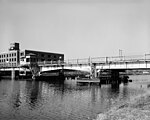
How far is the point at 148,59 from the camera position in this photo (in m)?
61.1

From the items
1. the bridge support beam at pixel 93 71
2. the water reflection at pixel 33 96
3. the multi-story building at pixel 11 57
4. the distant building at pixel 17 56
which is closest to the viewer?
the water reflection at pixel 33 96

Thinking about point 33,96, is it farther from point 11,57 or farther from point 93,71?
point 11,57

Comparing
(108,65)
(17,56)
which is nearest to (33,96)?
(108,65)

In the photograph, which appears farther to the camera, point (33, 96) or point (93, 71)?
point (93, 71)

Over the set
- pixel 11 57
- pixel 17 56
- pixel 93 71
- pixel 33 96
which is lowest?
pixel 33 96

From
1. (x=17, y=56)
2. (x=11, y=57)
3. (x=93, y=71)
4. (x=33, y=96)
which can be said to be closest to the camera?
(x=33, y=96)

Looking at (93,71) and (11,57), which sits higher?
(11,57)

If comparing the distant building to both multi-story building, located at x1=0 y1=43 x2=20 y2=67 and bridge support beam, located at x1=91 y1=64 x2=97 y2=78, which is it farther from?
bridge support beam, located at x1=91 y1=64 x2=97 y2=78

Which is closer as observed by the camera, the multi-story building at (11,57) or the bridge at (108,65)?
the bridge at (108,65)

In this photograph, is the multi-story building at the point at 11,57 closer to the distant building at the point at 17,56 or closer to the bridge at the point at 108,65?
the distant building at the point at 17,56

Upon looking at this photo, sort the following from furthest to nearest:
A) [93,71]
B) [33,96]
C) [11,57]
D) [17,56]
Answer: [11,57] → [17,56] → [93,71] → [33,96]

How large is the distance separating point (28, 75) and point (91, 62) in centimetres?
5506

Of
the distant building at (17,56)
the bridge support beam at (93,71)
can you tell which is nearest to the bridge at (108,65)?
the bridge support beam at (93,71)

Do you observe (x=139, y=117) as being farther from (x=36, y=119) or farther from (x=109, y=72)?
(x=109, y=72)
